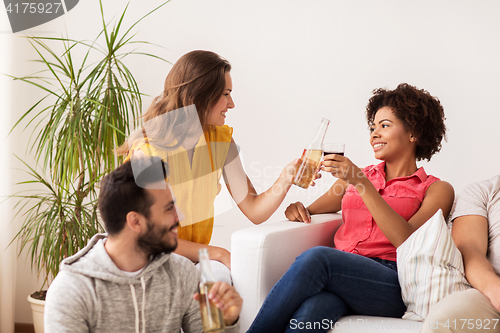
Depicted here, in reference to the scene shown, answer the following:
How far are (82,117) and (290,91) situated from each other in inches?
44.9

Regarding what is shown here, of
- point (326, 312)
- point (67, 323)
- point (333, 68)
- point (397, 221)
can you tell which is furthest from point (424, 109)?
point (67, 323)

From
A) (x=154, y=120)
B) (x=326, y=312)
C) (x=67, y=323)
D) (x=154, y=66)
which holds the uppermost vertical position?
(x=154, y=66)

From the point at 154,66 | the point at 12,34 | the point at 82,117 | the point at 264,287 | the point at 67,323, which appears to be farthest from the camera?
the point at 154,66

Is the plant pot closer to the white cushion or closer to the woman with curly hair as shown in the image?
the woman with curly hair

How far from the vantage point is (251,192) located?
1965 mm

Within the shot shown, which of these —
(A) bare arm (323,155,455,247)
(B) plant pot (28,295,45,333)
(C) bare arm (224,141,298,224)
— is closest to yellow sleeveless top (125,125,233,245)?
(C) bare arm (224,141,298,224)

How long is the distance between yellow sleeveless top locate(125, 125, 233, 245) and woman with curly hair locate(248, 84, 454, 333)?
366mm

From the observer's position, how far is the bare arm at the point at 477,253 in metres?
1.46

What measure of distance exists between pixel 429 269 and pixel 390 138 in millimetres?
605

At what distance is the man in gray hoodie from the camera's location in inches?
42.7

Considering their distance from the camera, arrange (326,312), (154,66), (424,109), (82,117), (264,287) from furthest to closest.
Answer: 1. (154,66)
2. (82,117)
3. (424,109)
4. (264,287)
5. (326,312)

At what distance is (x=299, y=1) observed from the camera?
2.64 m

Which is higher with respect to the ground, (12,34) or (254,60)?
(12,34)

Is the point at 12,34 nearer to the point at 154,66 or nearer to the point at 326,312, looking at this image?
the point at 154,66
